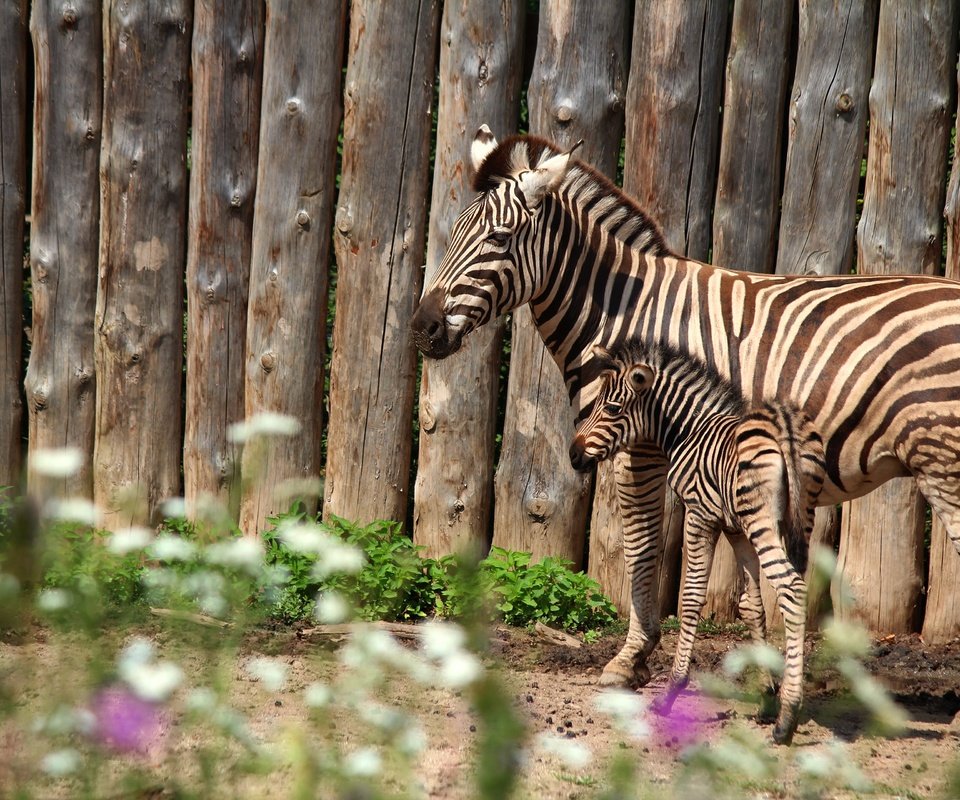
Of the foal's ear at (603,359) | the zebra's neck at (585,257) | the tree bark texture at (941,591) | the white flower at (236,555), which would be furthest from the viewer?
the tree bark texture at (941,591)

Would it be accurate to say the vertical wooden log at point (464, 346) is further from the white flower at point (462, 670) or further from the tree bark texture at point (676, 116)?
the white flower at point (462, 670)

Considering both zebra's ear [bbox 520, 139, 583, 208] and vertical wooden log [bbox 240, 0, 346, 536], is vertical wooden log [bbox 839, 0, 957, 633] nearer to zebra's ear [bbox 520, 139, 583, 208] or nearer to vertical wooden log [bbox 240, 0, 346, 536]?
zebra's ear [bbox 520, 139, 583, 208]

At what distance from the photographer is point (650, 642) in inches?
219

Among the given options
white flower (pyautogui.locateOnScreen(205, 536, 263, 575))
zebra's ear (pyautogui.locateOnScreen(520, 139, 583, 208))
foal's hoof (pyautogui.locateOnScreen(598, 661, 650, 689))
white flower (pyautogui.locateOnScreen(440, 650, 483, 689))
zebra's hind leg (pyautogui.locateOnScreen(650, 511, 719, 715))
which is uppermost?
zebra's ear (pyautogui.locateOnScreen(520, 139, 583, 208))

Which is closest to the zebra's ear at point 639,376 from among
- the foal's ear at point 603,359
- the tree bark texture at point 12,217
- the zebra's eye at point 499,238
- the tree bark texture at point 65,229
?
the foal's ear at point 603,359

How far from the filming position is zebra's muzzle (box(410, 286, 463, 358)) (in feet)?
17.3

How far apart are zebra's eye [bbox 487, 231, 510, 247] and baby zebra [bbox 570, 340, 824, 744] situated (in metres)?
0.67

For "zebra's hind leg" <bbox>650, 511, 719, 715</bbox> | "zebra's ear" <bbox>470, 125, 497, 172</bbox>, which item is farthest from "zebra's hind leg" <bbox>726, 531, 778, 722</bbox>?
"zebra's ear" <bbox>470, 125, 497, 172</bbox>

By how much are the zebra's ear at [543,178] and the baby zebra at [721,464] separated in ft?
2.55

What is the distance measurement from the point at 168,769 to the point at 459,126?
383cm

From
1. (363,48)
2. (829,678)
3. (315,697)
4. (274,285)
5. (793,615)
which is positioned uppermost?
(363,48)

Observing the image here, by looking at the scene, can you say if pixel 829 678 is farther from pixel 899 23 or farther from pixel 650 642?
pixel 899 23

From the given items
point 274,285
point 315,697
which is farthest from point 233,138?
point 315,697

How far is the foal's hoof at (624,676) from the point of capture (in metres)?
5.42
